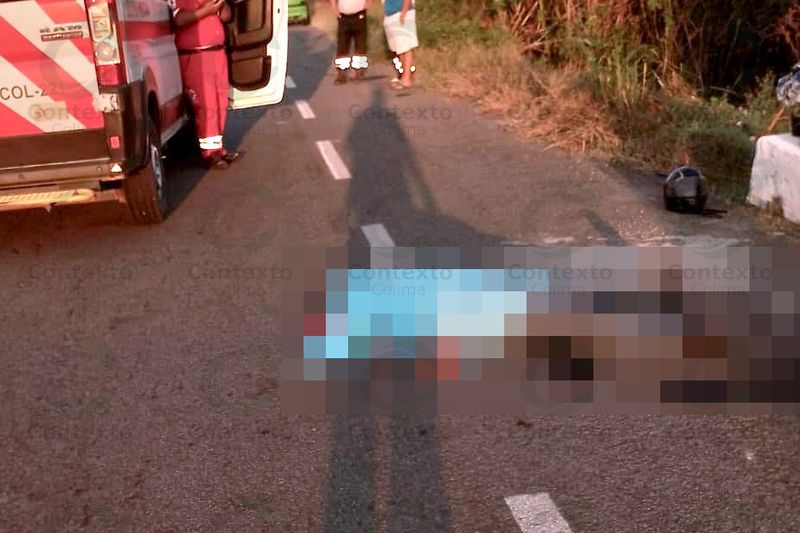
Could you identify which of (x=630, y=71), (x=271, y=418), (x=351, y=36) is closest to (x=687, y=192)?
(x=271, y=418)

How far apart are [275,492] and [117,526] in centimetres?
61

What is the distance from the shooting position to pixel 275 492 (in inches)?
142

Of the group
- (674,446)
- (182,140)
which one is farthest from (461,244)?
(182,140)

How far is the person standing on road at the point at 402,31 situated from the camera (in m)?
13.2

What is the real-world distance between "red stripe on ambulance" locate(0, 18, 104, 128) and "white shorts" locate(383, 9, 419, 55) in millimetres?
7660

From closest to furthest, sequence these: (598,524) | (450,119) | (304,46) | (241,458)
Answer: (598,524) → (241,458) → (450,119) → (304,46)

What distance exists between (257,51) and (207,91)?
85 cm

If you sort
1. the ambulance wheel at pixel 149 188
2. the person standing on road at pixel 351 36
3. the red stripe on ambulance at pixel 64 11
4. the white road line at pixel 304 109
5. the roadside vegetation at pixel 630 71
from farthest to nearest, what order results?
the person standing on road at pixel 351 36, the white road line at pixel 304 109, the roadside vegetation at pixel 630 71, the ambulance wheel at pixel 149 188, the red stripe on ambulance at pixel 64 11

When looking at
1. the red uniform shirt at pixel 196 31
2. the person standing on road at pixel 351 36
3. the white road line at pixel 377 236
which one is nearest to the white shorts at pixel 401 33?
the person standing on road at pixel 351 36

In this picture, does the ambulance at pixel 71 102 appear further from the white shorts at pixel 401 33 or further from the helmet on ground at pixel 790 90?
the white shorts at pixel 401 33

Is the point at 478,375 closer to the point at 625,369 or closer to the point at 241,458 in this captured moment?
the point at 625,369

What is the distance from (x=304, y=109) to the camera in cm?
1238

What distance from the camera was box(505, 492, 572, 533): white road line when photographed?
10.8ft

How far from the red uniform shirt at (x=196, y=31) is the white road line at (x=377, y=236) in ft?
9.40
